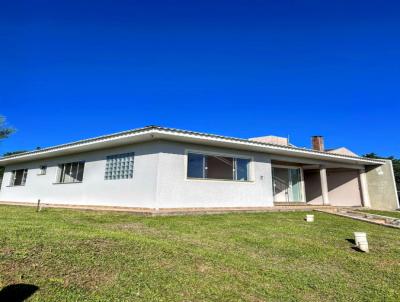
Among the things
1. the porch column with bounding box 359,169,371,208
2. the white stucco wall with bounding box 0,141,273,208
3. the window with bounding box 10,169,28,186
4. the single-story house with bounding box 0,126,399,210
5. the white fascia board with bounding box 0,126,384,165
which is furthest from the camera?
the window with bounding box 10,169,28,186

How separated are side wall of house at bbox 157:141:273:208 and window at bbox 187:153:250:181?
256mm

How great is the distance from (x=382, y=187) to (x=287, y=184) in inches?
269

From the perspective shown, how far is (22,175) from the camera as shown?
58.3 feet

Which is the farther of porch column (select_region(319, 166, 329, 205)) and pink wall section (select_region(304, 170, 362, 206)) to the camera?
pink wall section (select_region(304, 170, 362, 206))

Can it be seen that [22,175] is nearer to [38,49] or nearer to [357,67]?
[38,49]

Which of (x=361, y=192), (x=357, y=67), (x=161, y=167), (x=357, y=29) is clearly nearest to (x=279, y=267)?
(x=161, y=167)

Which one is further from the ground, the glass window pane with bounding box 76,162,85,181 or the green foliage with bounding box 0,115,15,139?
the green foliage with bounding box 0,115,15,139

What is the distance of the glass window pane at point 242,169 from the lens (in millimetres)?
12281

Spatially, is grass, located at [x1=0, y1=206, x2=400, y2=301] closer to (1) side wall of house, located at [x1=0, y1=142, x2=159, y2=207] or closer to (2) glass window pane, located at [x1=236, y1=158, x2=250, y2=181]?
(1) side wall of house, located at [x1=0, y1=142, x2=159, y2=207]

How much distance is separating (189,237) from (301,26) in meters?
11.8

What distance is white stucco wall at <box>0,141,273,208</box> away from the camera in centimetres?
1010

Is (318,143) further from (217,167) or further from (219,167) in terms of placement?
(217,167)

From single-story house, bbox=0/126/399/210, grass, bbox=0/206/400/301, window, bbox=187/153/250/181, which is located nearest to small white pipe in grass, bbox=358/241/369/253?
grass, bbox=0/206/400/301

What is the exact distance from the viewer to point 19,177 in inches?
716
